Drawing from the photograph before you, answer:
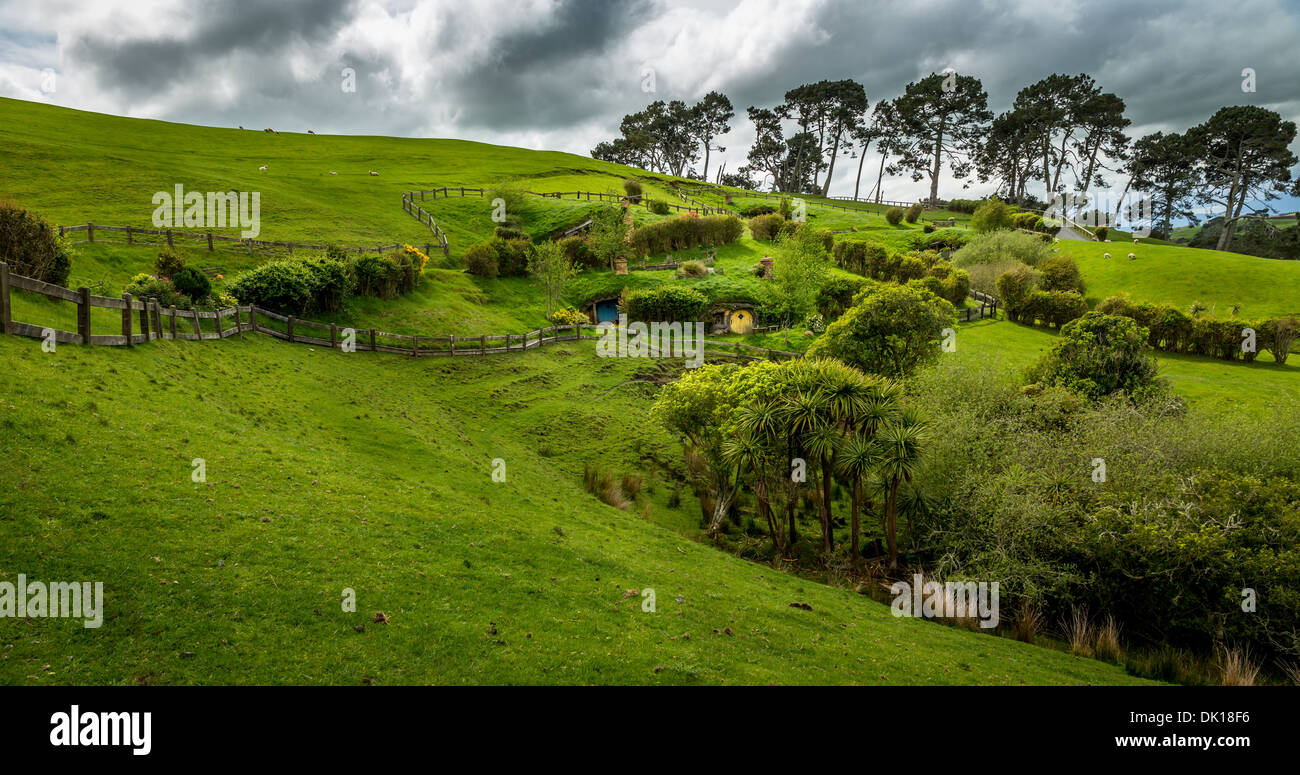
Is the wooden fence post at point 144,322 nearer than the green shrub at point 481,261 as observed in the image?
Yes

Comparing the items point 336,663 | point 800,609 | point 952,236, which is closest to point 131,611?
point 336,663

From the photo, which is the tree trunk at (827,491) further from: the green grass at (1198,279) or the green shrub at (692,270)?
the green grass at (1198,279)

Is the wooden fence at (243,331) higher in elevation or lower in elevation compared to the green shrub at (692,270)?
lower

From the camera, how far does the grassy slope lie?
848 cm

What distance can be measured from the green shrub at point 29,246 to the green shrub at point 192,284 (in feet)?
12.5

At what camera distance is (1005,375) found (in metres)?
30.0

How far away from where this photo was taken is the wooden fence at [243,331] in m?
15.1

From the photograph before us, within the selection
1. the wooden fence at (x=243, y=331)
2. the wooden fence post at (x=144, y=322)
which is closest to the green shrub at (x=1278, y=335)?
the wooden fence at (x=243, y=331)

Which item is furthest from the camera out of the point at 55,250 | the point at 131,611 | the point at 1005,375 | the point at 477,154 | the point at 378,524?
the point at 477,154

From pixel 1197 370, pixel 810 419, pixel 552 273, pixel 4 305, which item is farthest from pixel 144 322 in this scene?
pixel 1197 370

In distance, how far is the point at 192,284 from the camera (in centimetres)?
2717

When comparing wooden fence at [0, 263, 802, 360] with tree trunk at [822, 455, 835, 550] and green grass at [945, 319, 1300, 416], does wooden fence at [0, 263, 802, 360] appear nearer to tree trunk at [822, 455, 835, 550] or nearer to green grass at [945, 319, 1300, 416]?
green grass at [945, 319, 1300, 416]
